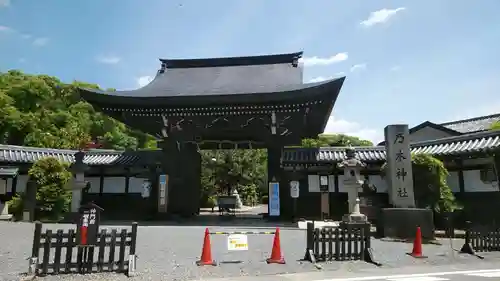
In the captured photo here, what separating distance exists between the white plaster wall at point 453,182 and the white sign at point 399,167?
5776mm

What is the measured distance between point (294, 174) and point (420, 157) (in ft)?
18.9

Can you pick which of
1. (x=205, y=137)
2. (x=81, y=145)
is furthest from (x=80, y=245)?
(x=81, y=145)

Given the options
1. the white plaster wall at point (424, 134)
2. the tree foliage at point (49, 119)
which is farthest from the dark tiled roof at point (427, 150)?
the tree foliage at point (49, 119)

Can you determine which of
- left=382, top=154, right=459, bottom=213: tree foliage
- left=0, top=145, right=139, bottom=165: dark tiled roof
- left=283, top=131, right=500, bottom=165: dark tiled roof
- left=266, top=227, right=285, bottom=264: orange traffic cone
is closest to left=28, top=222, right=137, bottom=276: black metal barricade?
left=266, top=227, right=285, bottom=264: orange traffic cone

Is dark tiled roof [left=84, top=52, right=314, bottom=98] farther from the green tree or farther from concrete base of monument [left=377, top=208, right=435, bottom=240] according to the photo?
concrete base of monument [left=377, top=208, right=435, bottom=240]

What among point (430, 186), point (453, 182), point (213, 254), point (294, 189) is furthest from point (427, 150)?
point (213, 254)

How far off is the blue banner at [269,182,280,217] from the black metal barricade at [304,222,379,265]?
7.40m

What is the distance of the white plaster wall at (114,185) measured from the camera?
19.2m

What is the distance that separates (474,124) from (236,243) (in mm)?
35000

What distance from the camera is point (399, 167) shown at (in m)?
11.8

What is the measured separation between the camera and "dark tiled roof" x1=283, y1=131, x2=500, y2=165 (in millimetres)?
14074

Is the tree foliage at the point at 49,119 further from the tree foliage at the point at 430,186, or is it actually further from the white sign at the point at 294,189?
the tree foliage at the point at 430,186

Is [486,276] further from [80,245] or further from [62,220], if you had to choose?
[62,220]

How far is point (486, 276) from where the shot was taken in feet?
21.8
